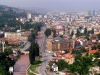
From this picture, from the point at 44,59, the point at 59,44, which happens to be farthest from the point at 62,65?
the point at 59,44

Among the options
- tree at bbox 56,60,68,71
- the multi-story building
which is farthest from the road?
tree at bbox 56,60,68,71

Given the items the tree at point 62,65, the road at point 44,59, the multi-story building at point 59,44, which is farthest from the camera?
the multi-story building at point 59,44

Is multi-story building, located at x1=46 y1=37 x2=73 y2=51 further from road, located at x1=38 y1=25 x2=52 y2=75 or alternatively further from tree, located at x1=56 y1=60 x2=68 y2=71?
tree, located at x1=56 y1=60 x2=68 y2=71

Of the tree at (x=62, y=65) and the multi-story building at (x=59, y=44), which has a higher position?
the tree at (x=62, y=65)

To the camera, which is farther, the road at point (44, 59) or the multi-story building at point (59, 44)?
the multi-story building at point (59, 44)

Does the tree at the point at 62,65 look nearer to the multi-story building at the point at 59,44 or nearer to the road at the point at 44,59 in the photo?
the road at the point at 44,59

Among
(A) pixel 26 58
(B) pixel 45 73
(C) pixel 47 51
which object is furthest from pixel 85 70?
(C) pixel 47 51

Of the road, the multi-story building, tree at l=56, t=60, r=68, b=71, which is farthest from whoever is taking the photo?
the multi-story building

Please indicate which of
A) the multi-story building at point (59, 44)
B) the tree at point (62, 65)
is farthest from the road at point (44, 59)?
the tree at point (62, 65)

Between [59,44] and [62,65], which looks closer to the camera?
[62,65]

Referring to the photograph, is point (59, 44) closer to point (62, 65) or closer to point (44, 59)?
point (44, 59)

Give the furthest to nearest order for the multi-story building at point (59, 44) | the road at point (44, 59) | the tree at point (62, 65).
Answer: the multi-story building at point (59, 44), the road at point (44, 59), the tree at point (62, 65)

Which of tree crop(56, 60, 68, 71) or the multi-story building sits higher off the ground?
tree crop(56, 60, 68, 71)
